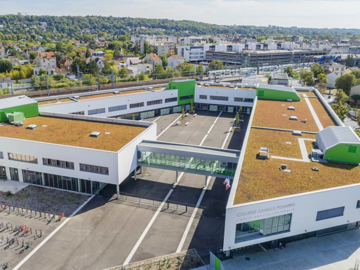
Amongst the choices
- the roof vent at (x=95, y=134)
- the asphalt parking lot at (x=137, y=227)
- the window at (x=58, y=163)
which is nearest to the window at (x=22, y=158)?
the window at (x=58, y=163)

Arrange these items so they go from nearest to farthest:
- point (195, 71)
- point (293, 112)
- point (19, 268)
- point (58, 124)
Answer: point (19, 268) < point (58, 124) < point (293, 112) < point (195, 71)

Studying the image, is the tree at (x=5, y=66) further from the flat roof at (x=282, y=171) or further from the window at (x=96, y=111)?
the flat roof at (x=282, y=171)

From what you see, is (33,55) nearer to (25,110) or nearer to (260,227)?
(25,110)

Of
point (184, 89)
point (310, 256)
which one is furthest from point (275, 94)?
point (310, 256)

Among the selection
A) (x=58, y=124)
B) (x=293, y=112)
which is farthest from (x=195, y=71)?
(x=58, y=124)

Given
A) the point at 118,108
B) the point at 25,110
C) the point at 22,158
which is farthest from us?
the point at 118,108

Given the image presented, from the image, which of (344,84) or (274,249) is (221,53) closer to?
(344,84)
